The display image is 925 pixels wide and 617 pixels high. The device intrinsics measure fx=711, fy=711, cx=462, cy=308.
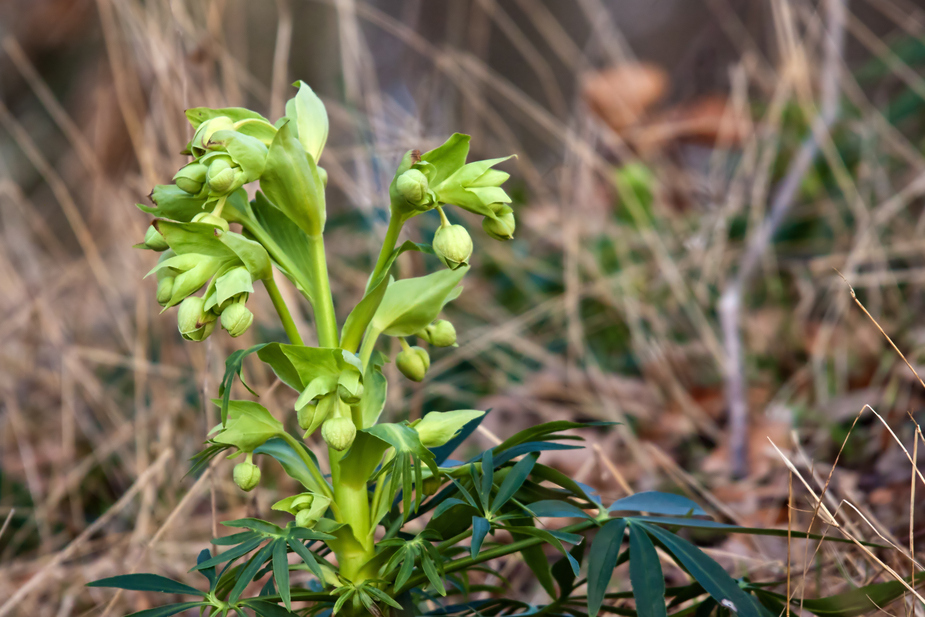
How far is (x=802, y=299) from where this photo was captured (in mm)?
1728

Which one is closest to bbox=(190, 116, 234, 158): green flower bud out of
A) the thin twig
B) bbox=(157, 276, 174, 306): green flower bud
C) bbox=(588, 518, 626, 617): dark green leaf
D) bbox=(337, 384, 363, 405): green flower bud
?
bbox=(157, 276, 174, 306): green flower bud

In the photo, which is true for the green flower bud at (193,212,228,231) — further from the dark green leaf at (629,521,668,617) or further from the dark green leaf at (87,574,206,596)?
the dark green leaf at (629,521,668,617)

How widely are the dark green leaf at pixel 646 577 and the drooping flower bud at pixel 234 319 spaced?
0.35 metres

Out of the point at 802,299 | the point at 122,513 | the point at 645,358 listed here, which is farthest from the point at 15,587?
the point at 802,299

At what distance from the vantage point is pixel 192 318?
513mm

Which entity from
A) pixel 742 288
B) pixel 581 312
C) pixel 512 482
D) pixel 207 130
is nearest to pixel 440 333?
pixel 512 482

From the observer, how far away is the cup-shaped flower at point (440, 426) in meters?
0.58

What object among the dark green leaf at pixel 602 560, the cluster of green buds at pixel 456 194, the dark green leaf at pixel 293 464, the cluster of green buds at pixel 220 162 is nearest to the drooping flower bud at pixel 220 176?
the cluster of green buds at pixel 220 162

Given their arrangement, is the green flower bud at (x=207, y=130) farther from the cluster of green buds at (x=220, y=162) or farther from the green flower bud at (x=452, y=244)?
the green flower bud at (x=452, y=244)

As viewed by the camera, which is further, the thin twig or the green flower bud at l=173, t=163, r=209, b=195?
the thin twig

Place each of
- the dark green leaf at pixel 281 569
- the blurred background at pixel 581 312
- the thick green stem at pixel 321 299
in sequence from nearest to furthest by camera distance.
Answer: the dark green leaf at pixel 281 569 < the thick green stem at pixel 321 299 < the blurred background at pixel 581 312

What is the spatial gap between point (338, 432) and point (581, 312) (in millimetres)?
1440

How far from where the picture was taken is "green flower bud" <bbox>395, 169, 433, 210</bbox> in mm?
523

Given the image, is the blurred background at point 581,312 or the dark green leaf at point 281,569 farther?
the blurred background at point 581,312
